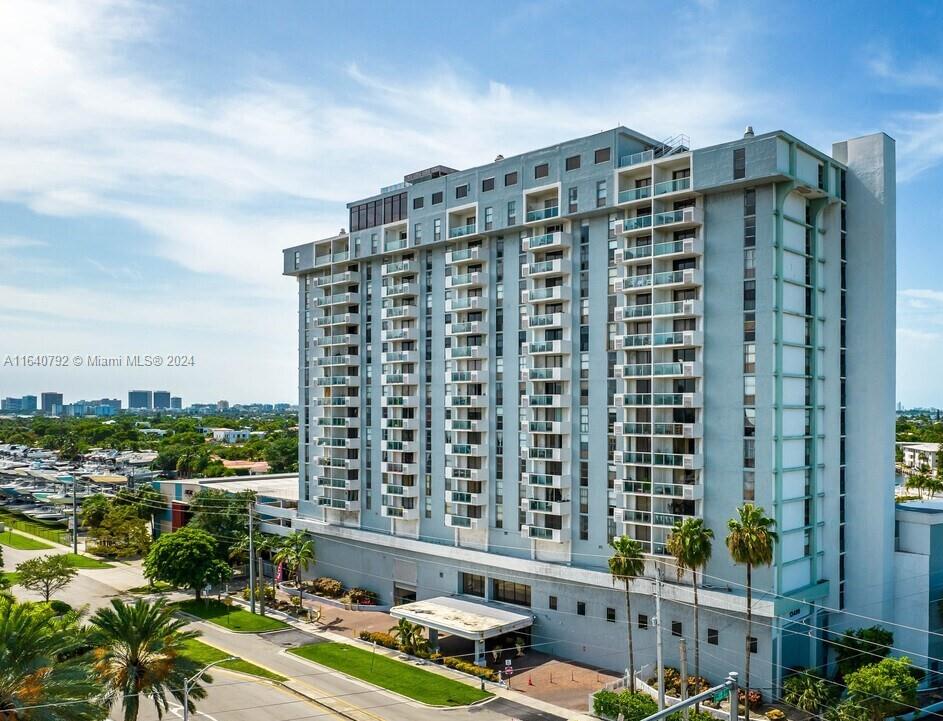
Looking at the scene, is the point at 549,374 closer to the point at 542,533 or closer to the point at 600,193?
the point at 542,533

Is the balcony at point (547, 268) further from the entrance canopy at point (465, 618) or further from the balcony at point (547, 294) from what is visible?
the entrance canopy at point (465, 618)

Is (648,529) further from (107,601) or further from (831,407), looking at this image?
(107,601)

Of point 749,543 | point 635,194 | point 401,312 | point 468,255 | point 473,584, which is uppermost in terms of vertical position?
point 635,194

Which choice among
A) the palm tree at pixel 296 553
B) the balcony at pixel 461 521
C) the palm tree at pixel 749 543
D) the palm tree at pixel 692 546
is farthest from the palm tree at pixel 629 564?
the palm tree at pixel 296 553

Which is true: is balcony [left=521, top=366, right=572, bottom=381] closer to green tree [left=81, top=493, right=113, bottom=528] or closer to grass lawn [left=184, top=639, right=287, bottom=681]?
grass lawn [left=184, top=639, right=287, bottom=681]

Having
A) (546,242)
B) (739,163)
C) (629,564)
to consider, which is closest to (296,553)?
(629,564)

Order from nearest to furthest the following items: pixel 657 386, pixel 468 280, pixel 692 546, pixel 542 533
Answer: pixel 692 546, pixel 657 386, pixel 542 533, pixel 468 280

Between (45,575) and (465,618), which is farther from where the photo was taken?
(45,575)

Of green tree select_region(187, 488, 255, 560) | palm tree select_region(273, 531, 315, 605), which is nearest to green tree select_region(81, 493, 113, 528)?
green tree select_region(187, 488, 255, 560)
